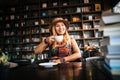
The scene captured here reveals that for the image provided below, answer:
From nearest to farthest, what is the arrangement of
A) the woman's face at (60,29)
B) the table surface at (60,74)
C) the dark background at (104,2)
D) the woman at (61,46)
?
the table surface at (60,74) < the woman at (61,46) < the woman's face at (60,29) < the dark background at (104,2)

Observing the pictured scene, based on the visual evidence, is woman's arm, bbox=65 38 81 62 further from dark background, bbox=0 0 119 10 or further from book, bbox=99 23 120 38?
dark background, bbox=0 0 119 10

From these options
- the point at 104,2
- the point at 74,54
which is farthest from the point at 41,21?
the point at 74,54

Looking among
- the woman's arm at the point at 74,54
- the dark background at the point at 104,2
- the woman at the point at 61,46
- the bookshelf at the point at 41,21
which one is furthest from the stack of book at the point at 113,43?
the dark background at the point at 104,2

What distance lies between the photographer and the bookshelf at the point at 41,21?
4906mm

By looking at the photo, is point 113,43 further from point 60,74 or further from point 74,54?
point 74,54

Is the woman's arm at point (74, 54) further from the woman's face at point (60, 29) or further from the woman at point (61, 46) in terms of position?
the woman's face at point (60, 29)

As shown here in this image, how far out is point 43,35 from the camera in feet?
17.3

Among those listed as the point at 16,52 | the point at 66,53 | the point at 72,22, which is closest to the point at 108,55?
the point at 66,53

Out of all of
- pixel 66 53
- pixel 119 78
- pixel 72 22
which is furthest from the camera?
pixel 72 22

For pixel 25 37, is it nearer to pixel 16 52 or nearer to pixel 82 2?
pixel 16 52

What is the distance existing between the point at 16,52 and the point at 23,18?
1247 millimetres

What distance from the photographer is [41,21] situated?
5.20 m

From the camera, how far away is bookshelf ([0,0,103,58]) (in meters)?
4.91

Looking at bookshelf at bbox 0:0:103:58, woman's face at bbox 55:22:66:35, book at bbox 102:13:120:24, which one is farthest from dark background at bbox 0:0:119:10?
book at bbox 102:13:120:24
